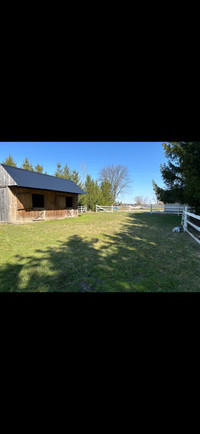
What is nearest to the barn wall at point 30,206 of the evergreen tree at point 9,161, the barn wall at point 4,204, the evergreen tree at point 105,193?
the barn wall at point 4,204

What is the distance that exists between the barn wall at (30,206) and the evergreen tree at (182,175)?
743 cm

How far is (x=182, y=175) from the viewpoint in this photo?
859 cm

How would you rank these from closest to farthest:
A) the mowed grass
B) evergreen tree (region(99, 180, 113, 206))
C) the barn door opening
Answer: the mowed grass, the barn door opening, evergreen tree (region(99, 180, 113, 206))

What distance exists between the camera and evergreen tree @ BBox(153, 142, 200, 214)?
650cm

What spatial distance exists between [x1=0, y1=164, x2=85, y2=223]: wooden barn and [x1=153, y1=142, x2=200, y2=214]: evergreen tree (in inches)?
293

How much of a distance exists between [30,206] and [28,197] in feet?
1.94

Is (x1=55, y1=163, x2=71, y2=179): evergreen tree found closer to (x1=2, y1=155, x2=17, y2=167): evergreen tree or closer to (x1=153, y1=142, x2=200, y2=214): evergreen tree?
(x1=2, y1=155, x2=17, y2=167): evergreen tree

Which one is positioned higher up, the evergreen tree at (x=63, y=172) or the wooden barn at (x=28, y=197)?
the evergreen tree at (x=63, y=172)

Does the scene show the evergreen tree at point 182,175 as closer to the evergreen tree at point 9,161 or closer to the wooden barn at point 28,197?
the wooden barn at point 28,197

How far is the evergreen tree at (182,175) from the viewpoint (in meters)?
6.50

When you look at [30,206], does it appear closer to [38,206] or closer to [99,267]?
[38,206]

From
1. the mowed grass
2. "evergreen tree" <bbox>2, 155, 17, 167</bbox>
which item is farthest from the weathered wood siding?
"evergreen tree" <bbox>2, 155, 17, 167</bbox>
